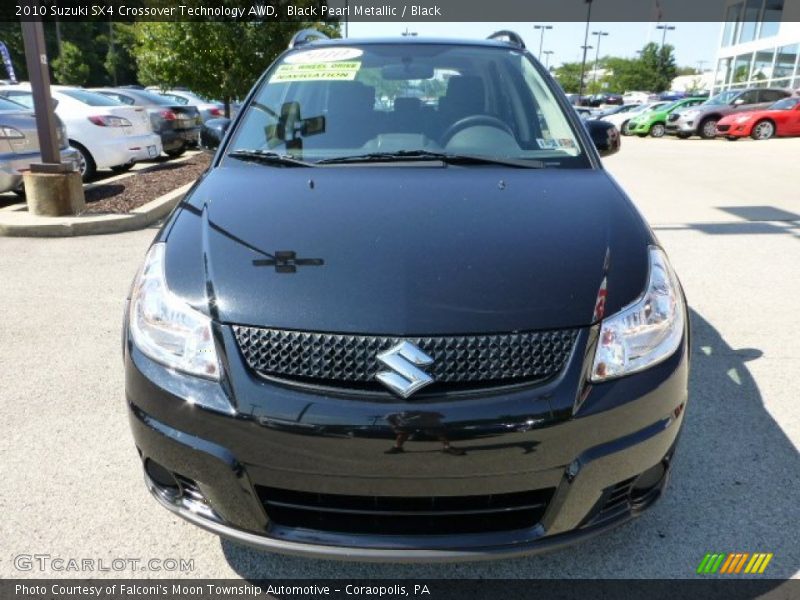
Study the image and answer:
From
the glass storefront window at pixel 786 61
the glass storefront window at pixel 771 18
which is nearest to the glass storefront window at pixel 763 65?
the glass storefront window at pixel 786 61

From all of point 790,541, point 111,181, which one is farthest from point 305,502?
point 111,181

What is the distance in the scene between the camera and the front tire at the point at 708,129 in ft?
74.5

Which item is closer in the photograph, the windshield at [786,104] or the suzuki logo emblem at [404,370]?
the suzuki logo emblem at [404,370]

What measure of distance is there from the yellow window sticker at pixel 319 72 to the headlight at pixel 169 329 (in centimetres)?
151

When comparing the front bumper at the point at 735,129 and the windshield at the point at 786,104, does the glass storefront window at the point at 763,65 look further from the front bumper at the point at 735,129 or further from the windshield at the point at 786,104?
the front bumper at the point at 735,129

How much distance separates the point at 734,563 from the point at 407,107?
228cm

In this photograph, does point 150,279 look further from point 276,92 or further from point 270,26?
point 270,26

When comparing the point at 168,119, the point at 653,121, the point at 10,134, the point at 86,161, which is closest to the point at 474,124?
the point at 10,134

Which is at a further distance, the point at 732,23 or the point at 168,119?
the point at 732,23

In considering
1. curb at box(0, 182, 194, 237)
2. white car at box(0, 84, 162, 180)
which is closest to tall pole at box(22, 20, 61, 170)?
curb at box(0, 182, 194, 237)

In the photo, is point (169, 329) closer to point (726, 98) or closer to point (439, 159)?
point (439, 159)

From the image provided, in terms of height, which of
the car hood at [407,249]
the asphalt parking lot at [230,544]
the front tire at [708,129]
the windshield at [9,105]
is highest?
the car hood at [407,249]

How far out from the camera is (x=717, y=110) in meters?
22.9

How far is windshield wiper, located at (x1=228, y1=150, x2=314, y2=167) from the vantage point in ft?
8.98
